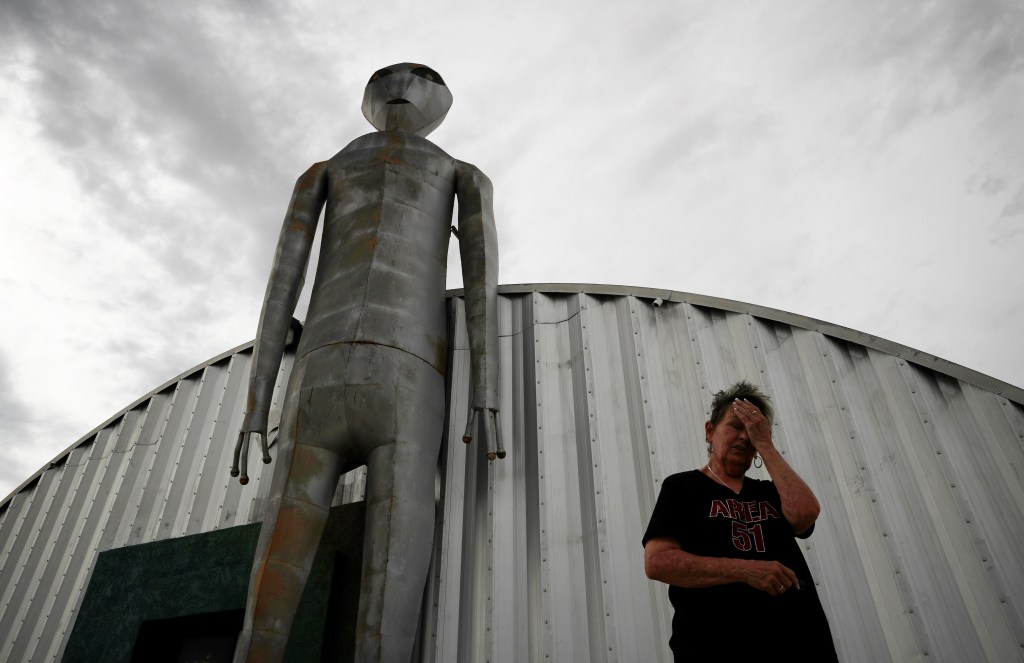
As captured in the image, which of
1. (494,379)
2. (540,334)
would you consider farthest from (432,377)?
(540,334)

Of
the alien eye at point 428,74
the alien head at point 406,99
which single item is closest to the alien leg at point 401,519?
the alien head at point 406,99

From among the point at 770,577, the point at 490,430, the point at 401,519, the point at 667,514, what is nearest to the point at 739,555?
the point at 770,577

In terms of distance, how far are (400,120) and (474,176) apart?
36.6 inches

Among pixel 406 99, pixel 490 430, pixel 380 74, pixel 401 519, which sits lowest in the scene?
pixel 401 519

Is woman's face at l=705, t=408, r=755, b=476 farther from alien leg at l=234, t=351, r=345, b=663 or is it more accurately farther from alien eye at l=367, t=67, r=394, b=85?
alien eye at l=367, t=67, r=394, b=85

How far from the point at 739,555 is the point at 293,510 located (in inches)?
100

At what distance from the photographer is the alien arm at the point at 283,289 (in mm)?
4777

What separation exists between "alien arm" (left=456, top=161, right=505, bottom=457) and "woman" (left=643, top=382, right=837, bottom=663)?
121cm

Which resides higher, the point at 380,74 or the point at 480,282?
the point at 380,74

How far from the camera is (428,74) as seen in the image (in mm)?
6078

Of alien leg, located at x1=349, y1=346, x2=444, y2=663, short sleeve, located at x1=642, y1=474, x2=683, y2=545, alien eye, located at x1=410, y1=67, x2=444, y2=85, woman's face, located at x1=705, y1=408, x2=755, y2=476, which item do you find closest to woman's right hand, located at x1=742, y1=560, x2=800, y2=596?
short sleeve, located at x1=642, y1=474, x2=683, y2=545

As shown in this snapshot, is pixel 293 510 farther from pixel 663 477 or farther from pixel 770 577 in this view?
pixel 770 577

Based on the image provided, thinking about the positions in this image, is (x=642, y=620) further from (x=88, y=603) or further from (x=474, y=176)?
(x=88, y=603)

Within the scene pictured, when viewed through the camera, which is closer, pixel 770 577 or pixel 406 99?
pixel 770 577
